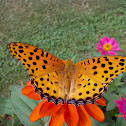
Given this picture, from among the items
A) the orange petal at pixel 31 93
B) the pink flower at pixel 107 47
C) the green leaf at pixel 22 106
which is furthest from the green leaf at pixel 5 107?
the pink flower at pixel 107 47

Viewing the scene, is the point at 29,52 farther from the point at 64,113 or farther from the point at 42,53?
the point at 64,113

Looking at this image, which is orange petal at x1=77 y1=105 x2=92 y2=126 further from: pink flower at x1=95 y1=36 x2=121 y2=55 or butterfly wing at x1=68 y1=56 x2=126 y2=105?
pink flower at x1=95 y1=36 x2=121 y2=55

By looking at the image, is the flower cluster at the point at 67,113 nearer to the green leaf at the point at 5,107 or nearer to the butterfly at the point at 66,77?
the butterfly at the point at 66,77

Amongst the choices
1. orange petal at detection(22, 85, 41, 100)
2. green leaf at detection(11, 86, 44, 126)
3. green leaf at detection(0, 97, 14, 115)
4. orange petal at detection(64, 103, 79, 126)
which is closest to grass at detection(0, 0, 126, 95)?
green leaf at detection(0, 97, 14, 115)

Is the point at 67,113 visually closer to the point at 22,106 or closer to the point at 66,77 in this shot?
the point at 66,77

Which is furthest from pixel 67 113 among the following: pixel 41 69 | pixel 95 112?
pixel 41 69

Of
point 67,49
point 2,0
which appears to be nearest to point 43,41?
point 67,49

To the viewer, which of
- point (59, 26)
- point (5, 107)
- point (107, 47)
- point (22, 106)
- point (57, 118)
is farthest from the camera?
point (59, 26)
